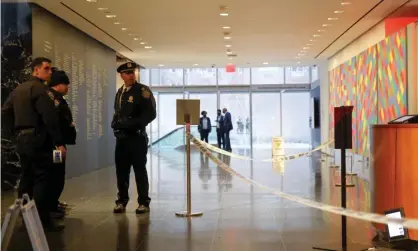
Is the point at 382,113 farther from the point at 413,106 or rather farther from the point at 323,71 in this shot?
the point at 323,71

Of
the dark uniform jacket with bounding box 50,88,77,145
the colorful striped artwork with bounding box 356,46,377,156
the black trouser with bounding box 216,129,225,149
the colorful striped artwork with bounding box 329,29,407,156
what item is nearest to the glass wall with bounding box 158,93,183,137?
the black trouser with bounding box 216,129,225,149

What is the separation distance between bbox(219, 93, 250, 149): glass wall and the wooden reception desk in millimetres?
18963

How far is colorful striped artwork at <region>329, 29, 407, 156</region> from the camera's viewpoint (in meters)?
7.63

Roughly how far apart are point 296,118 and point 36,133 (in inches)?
781

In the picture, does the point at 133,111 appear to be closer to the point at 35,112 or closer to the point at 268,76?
the point at 35,112

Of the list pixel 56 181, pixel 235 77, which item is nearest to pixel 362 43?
pixel 56 181

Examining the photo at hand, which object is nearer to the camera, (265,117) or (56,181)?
(56,181)

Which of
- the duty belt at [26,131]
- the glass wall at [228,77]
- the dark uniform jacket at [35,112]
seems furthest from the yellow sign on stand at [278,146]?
the duty belt at [26,131]

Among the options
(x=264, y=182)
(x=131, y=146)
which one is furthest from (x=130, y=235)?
(x=264, y=182)

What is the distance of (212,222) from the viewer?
196 inches

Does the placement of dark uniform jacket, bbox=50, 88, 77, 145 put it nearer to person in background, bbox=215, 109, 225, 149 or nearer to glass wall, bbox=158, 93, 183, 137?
person in background, bbox=215, 109, 225, 149

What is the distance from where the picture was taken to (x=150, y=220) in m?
5.13

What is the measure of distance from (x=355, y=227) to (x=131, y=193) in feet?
12.1

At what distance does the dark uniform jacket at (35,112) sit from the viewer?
14.6ft
